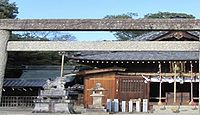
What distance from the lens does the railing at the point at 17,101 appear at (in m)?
26.5

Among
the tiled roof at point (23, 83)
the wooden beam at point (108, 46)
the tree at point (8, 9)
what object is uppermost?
the tree at point (8, 9)

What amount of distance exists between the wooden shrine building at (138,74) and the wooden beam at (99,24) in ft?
46.4

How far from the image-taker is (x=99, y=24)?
29.3 ft

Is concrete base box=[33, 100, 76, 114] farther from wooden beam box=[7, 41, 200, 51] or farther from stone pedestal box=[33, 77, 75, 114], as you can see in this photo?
wooden beam box=[7, 41, 200, 51]

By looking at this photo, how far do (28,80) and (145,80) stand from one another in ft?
30.3

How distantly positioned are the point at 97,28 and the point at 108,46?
537 mm

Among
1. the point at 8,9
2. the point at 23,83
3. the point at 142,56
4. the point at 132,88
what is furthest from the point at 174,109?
the point at 8,9

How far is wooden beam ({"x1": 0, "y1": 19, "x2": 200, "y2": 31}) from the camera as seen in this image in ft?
28.7

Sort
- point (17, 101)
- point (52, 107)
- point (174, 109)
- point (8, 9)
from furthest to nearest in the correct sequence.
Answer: point (8, 9) < point (17, 101) < point (174, 109) < point (52, 107)

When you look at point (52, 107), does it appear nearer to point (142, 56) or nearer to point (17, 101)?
point (142, 56)

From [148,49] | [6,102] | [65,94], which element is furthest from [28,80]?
[148,49]

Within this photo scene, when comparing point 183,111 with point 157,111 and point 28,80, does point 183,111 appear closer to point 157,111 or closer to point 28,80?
point 157,111

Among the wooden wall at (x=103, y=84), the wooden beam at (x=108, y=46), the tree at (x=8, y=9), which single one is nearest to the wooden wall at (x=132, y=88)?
the wooden wall at (x=103, y=84)

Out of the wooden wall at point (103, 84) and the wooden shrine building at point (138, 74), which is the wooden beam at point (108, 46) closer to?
the wooden shrine building at point (138, 74)
